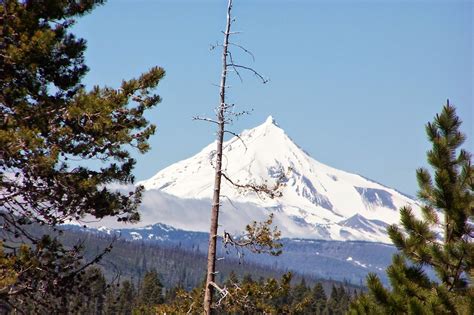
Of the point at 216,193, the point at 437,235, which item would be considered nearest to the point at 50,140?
the point at 216,193

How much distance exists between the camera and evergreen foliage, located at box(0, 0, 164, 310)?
15.1 metres

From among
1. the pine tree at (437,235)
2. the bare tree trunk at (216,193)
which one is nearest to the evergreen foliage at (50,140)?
the bare tree trunk at (216,193)

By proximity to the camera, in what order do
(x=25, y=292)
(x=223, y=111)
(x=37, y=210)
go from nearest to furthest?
1. (x=25, y=292)
2. (x=37, y=210)
3. (x=223, y=111)

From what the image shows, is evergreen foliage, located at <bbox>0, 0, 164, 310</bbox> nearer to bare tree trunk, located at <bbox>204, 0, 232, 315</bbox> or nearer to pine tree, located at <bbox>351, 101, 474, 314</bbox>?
bare tree trunk, located at <bbox>204, 0, 232, 315</bbox>

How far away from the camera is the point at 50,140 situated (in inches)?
637

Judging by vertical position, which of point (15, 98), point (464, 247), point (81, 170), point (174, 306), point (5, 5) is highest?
point (5, 5)

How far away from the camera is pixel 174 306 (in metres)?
18.0

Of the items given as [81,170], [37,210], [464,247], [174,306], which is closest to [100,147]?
[81,170]

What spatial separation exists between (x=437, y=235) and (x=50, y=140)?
932 cm

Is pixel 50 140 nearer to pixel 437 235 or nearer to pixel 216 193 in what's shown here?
pixel 216 193

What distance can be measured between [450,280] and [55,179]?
919 cm

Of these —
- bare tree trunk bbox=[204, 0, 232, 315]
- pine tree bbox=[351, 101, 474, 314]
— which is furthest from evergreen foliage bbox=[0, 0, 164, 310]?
pine tree bbox=[351, 101, 474, 314]

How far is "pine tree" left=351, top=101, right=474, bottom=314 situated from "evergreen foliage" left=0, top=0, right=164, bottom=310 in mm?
6288

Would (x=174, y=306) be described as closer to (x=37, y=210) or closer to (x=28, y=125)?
(x=37, y=210)
